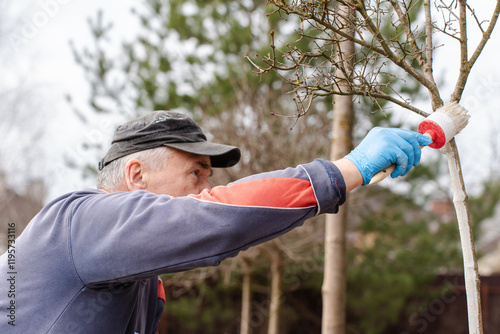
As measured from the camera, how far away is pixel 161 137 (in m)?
1.86

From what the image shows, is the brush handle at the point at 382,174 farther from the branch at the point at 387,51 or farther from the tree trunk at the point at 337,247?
the tree trunk at the point at 337,247

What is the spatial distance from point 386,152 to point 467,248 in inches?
21.9

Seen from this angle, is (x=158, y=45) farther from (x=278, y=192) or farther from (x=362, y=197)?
(x=278, y=192)

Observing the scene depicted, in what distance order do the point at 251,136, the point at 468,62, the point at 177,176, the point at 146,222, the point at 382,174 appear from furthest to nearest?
the point at 251,136, the point at 177,176, the point at 468,62, the point at 382,174, the point at 146,222

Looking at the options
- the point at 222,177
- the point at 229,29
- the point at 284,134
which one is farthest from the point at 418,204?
the point at 229,29

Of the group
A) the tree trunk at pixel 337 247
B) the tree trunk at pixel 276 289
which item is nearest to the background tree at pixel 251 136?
the tree trunk at pixel 276 289

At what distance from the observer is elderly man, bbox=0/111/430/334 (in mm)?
1373

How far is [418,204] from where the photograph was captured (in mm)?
7723

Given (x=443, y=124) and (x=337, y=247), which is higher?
(x=443, y=124)

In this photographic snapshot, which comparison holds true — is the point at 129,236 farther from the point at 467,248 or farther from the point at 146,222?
the point at 467,248

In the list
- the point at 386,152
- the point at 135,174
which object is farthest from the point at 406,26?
the point at 135,174

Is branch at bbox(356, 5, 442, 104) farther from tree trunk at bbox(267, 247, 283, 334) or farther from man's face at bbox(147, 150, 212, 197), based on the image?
tree trunk at bbox(267, 247, 283, 334)

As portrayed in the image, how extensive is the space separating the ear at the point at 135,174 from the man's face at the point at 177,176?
0.09ft

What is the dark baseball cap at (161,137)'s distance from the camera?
1858 mm
